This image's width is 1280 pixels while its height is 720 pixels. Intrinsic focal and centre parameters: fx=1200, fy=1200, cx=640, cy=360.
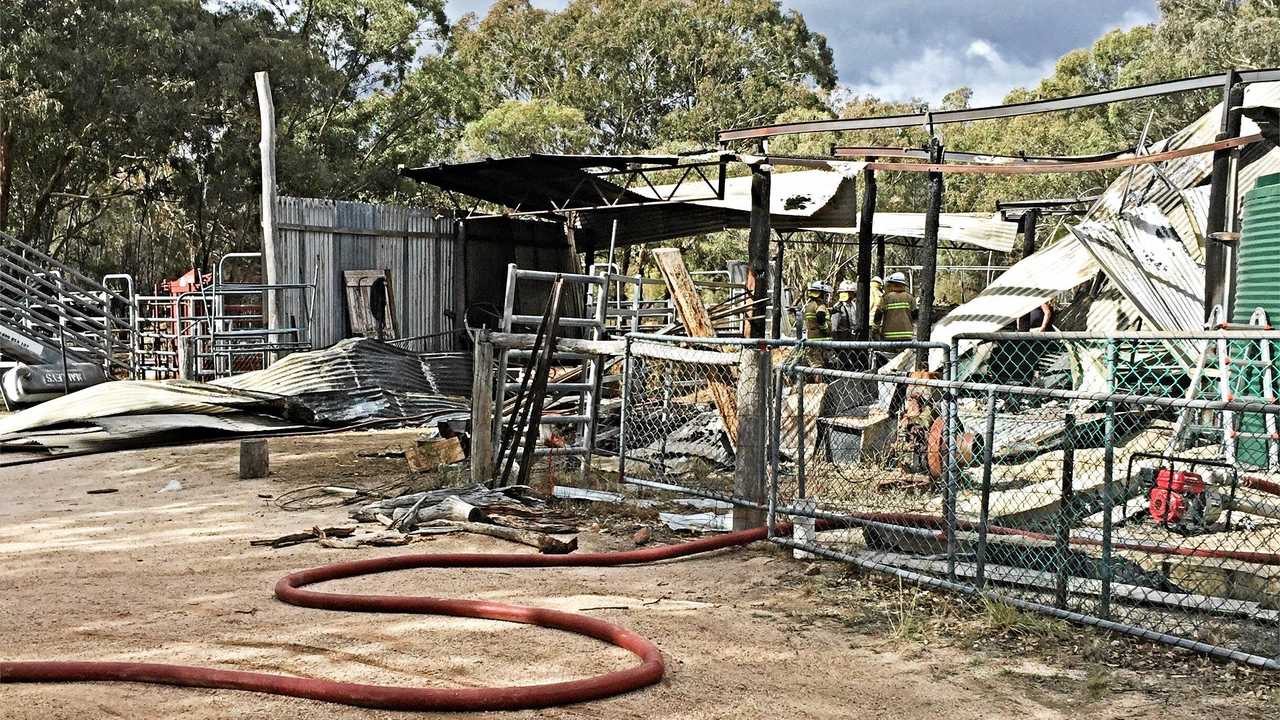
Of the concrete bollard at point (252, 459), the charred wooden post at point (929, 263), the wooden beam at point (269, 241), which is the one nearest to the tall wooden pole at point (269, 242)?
the wooden beam at point (269, 241)

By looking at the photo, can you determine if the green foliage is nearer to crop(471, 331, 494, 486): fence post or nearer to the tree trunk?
the tree trunk

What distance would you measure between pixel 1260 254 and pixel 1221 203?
3.32ft

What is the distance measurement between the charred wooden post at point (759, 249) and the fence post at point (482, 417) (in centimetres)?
572

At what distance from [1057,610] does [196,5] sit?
3198cm

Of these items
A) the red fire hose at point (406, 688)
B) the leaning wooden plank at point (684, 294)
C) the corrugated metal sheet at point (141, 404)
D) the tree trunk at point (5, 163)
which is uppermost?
the tree trunk at point (5, 163)

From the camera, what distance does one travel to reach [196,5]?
3219cm

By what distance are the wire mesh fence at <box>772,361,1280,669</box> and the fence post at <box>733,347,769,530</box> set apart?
0.20m

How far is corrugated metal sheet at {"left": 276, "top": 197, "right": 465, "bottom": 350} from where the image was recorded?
681 inches

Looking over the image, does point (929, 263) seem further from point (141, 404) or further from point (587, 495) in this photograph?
point (141, 404)

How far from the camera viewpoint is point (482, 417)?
8.82 m

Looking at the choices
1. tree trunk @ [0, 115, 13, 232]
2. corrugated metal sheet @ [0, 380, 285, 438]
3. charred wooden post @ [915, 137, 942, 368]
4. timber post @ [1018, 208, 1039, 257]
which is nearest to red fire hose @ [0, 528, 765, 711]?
corrugated metal sheet @ [0, 380, 285, 438]

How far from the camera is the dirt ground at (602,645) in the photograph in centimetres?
430

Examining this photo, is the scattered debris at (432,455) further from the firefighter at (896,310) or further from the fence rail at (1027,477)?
the firefighter at (896,310)

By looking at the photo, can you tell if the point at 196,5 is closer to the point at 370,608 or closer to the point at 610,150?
the point at 610,150
